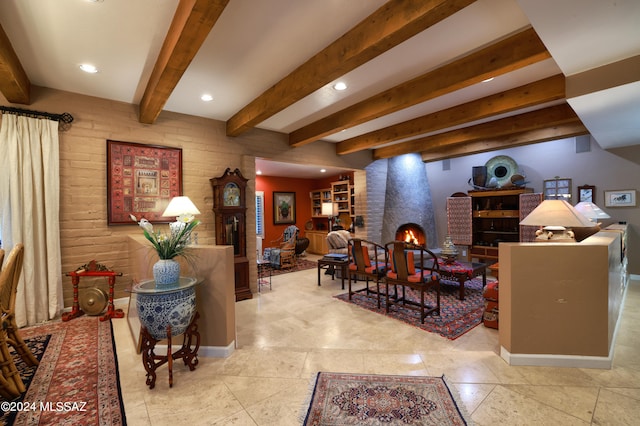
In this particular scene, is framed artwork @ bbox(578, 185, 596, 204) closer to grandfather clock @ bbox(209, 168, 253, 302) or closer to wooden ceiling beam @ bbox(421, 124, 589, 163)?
wooden ceiling beam @ bbox(421, 124, 589, 163)

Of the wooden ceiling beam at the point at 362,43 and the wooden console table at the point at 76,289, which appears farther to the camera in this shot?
the wooden console table at the point at 76,289

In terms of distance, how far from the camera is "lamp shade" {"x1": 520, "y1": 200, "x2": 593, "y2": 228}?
2.52 metres

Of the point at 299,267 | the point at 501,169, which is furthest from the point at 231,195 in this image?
the point at 501,169

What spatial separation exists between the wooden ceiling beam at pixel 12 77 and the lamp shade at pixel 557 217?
4.80 metres

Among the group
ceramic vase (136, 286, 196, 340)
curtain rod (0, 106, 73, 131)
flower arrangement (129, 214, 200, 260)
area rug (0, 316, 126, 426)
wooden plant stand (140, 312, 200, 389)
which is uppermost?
curtain rod (0, 106, 73, 131)

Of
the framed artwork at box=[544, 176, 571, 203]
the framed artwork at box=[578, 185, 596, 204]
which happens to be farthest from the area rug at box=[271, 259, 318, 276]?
the framed artwork at box=[578, 185, 596, 204]

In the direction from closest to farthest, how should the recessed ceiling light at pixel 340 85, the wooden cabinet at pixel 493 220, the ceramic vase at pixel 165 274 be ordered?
the ceramic vase at pixel 165 274 → the recessed ceiling light at pixel 340 85 → the wooden cabinet at pixel 493 220

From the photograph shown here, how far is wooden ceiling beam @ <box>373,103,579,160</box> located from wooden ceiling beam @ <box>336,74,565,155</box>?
1.12 meters

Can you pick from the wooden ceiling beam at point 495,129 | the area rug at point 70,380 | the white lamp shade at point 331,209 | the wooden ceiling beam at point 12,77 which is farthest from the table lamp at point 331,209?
the wooden ceiling beam at point 12,77

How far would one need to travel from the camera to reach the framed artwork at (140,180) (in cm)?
364

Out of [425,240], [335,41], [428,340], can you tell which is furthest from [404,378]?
[425,240]

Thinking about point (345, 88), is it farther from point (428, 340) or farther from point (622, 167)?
point (622, 167)

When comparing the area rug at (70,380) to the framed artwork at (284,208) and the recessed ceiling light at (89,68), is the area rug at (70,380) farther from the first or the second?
the framed artwork at (284,208)

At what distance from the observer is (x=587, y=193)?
5363 millimetres
